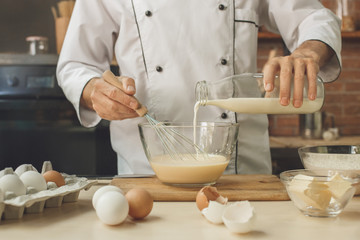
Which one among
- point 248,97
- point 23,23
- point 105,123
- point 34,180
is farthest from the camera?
point 23,23

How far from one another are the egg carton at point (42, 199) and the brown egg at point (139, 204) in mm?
156

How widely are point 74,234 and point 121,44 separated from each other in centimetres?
84

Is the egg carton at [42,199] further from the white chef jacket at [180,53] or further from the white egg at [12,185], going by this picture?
the white chef jacket at [180,53]

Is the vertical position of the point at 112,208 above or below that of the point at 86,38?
below

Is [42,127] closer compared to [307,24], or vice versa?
[307,24]

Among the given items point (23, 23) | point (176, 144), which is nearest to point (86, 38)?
point (176, 144)

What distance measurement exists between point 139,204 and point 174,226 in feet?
0.24

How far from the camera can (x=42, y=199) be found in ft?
2.87

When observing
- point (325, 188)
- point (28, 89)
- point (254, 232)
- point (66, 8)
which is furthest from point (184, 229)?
point (66, 8)

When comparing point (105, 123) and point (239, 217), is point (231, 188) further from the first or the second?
point (105, 123)

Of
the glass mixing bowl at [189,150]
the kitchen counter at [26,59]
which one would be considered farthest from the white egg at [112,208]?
the kitchen counter at [26,59]

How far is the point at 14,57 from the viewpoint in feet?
7.67

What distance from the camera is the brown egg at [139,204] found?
32.8 inches

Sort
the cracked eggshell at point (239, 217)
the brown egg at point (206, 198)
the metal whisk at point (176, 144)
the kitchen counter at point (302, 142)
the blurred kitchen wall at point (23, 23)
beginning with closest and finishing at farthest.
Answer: the cracked eggshell at point (239, 217) → the brown egg at point (206, 198) → the metal whisk at point (176, 144) → the kitchen counter at point (302, 142) → the blurred kitchen wall at point (23, 23)
